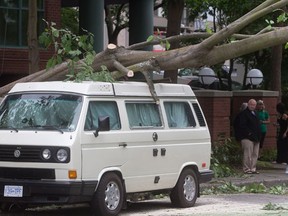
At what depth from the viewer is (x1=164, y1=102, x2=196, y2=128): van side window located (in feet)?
45.6

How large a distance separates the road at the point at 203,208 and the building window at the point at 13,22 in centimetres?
1207

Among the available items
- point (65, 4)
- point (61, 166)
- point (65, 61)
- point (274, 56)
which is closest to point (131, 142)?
point (61, 166)

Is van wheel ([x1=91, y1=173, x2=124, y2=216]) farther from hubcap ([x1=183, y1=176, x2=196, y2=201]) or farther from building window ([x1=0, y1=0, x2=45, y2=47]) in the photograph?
building window ([x1=0, y1=0, x2=45, y2=47])

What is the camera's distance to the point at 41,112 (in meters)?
12.4

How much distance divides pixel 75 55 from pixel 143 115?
168cm

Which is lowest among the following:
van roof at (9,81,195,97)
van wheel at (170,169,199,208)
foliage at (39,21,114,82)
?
van wheel at (170,169,199,208)

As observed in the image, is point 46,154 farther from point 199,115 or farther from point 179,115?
point 199,115

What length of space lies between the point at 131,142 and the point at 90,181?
1233 mm

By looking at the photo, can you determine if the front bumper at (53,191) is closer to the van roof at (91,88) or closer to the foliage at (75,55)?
the van roof at (91,88)

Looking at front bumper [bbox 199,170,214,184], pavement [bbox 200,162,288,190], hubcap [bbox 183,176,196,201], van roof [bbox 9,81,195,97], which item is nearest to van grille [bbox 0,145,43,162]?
van roof [bbox 9,81,195,97]

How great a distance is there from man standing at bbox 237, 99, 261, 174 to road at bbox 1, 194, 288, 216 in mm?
4520

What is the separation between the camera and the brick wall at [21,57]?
26.1 m

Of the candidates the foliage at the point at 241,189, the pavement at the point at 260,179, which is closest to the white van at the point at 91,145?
the foliage at the point at 241,189

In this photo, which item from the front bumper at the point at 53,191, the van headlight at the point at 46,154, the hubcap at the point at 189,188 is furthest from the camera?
the hubcap at the point at 189,188
